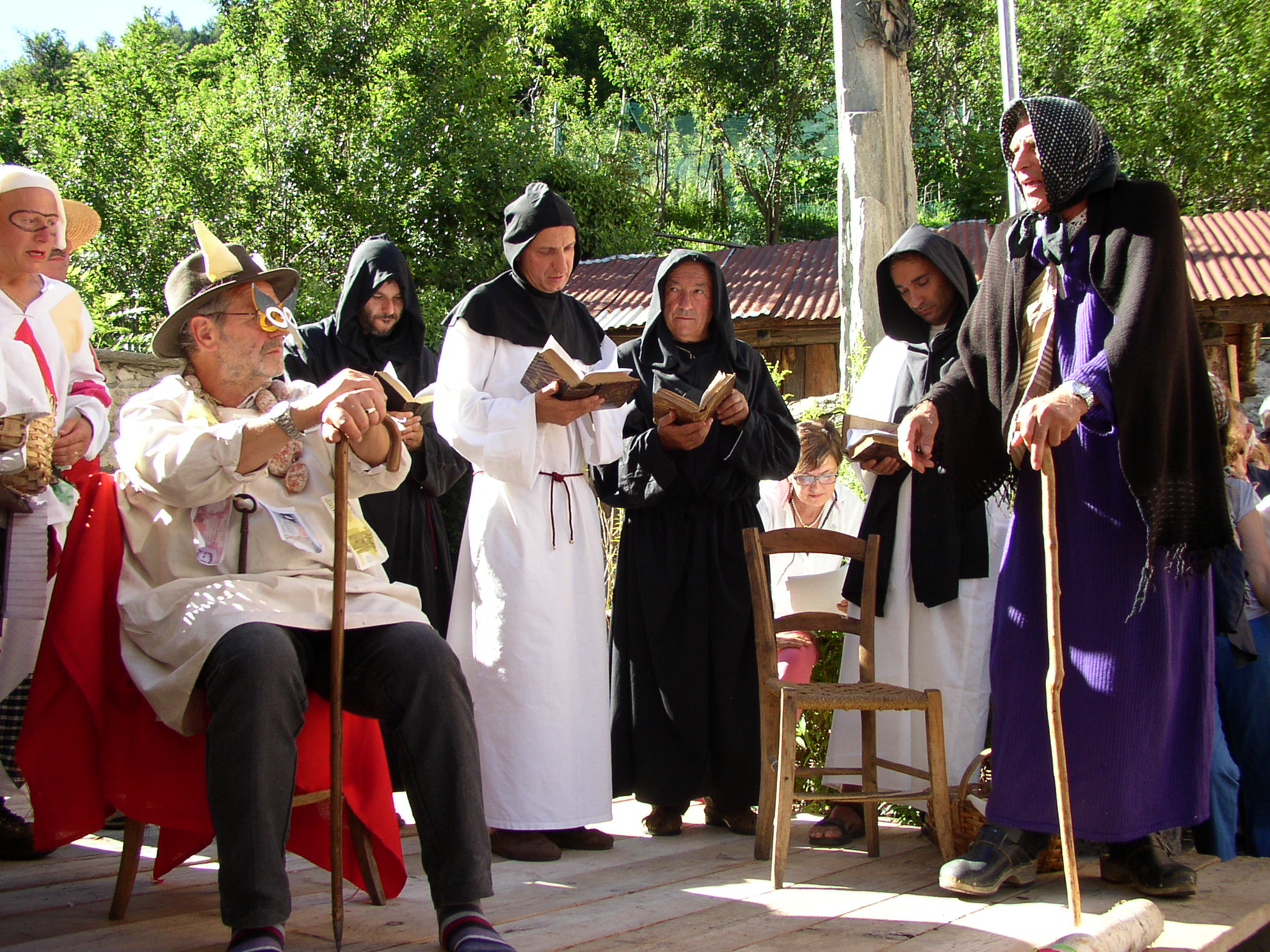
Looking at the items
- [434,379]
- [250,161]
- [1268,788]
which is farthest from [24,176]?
[250,161]

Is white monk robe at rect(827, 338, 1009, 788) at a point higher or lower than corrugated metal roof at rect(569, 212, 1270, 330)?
lower

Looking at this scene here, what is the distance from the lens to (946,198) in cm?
2891

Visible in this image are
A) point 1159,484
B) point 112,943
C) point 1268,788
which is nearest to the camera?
point 112,943

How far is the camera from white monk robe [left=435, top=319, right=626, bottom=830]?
11.8 ft

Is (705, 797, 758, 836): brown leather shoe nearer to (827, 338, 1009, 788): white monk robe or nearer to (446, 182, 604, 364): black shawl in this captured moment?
(827, 338, 1009, 788): white monk robe

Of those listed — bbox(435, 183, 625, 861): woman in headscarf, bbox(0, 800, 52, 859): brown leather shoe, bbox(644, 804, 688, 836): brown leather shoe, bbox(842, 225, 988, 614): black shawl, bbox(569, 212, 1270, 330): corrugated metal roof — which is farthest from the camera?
bbox(569, 212, 1270, 330): corrugated metal roof

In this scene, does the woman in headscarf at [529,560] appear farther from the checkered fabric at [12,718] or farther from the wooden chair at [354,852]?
the checkered fabric at [12,718]

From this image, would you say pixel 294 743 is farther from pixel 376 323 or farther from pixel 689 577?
pixel 376 323

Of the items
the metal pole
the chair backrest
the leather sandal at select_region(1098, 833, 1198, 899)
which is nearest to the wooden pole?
the chair backrest

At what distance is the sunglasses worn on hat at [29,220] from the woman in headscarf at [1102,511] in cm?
260

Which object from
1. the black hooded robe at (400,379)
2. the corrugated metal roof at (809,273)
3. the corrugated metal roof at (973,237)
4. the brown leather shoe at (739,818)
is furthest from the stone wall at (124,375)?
the corrugated metal roof at (973,237)

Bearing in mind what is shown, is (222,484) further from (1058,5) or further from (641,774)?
(1058,5)

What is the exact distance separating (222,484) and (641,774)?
6.29ft

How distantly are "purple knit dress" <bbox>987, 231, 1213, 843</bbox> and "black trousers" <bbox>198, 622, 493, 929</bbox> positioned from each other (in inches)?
57.2
